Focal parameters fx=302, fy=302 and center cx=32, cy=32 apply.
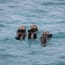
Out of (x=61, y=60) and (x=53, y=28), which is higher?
(x=53, y=28)

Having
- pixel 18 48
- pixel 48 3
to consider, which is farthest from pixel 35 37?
pixel 48 3

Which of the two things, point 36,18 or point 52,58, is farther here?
point 36,18

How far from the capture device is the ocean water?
17.6m

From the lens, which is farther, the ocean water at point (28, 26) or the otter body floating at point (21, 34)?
the otter body floating at point (21, 34)

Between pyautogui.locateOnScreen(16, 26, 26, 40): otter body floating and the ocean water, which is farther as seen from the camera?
pyautogui.locateOnScreen(16, 26, 26, 40): otter body floating

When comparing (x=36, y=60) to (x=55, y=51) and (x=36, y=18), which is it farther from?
(x=36, y=18)

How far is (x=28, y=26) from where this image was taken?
22.2 m

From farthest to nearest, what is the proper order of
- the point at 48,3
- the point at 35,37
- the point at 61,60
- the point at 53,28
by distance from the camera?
1. the point at 48,3
2. the point at 53,28
3. the point at 35,37
4. the point at 61,60

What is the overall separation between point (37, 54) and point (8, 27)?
5046 millimetres

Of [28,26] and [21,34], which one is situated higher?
[28,26]

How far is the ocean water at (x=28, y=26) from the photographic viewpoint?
57.6 ft

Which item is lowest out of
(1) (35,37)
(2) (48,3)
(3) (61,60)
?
(3) (61,60)

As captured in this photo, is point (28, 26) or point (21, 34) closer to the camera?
point (21, 34)

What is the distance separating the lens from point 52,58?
57.6 ft
